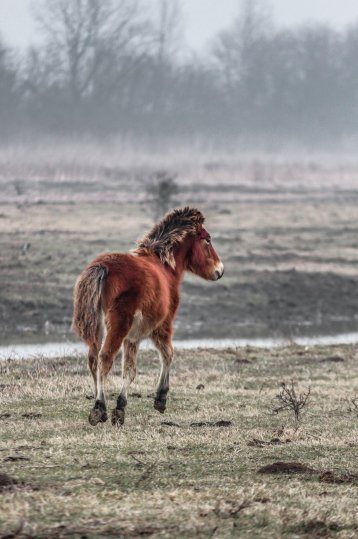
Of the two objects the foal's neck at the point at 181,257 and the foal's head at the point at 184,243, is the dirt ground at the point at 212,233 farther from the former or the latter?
the foal's neck at the point at 181,257

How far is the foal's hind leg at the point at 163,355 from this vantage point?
11.3m

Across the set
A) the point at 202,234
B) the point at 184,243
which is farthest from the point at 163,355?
the point at 202,234

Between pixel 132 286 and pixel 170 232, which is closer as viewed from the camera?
pixel 132 286

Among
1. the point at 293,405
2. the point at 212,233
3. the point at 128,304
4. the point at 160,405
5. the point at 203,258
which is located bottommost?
the point at 160,405

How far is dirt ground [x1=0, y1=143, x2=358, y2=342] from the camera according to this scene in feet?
85.7

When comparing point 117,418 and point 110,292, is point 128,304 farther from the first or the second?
point 117,418

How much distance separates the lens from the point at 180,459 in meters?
8.92

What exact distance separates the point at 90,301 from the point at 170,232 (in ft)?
6.78

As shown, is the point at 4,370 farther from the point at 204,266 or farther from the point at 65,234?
the point at 65,234

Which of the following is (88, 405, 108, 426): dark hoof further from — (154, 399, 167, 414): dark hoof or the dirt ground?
the dirt ground

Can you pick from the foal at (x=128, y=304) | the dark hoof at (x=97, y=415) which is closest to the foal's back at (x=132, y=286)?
the foal at (x=128, y=304)

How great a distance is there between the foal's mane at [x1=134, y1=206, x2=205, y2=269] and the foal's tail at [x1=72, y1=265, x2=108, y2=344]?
1.40m

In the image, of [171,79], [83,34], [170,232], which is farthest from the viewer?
[83,34]

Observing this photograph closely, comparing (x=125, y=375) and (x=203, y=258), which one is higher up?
(x=203, y=258)
